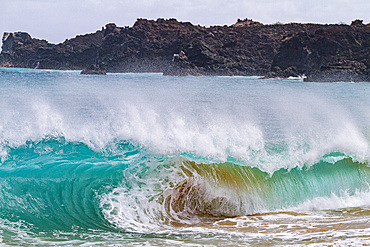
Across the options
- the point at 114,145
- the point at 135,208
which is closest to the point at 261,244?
the point at 135,208

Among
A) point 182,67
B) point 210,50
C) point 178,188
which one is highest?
point 210,50

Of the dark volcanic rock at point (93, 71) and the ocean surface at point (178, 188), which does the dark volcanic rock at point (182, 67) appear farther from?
the ocean surface at point (178, 188)

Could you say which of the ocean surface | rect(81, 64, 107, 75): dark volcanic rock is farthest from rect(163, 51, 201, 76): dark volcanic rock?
the ocean surface

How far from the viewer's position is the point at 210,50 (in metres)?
87.0

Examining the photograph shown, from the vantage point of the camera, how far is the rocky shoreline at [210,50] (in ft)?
224

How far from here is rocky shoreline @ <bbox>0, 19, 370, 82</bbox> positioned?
6812 centimetres

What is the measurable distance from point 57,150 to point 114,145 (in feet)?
3.44

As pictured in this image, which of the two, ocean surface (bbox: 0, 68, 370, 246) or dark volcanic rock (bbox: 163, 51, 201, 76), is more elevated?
dark volcanic rock (bbox: 163, 51, 201, 76)

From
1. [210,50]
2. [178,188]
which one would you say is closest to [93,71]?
[210,50]

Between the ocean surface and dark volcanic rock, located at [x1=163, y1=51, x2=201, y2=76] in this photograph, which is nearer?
the ocean surface

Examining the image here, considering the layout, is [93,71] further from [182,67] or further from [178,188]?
[178,188]

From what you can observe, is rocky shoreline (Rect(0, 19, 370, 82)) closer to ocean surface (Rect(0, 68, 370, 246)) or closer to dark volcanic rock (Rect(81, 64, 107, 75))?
dark volcanic rock (Rect(81, 64, 107, 75))

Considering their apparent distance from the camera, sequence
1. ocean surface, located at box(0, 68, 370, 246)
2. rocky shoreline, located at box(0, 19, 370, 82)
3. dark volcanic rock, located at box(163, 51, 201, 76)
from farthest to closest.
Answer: dark volcanic rock, located at box(163, 51, 201, 76) → rocky shoreline, located at box(0, 19, 370, 82) → ocean surface, located at box(0, 68, 370, 246)

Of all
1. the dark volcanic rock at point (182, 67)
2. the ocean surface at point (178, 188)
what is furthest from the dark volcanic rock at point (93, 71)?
the ocean surface at point (178, 188)
